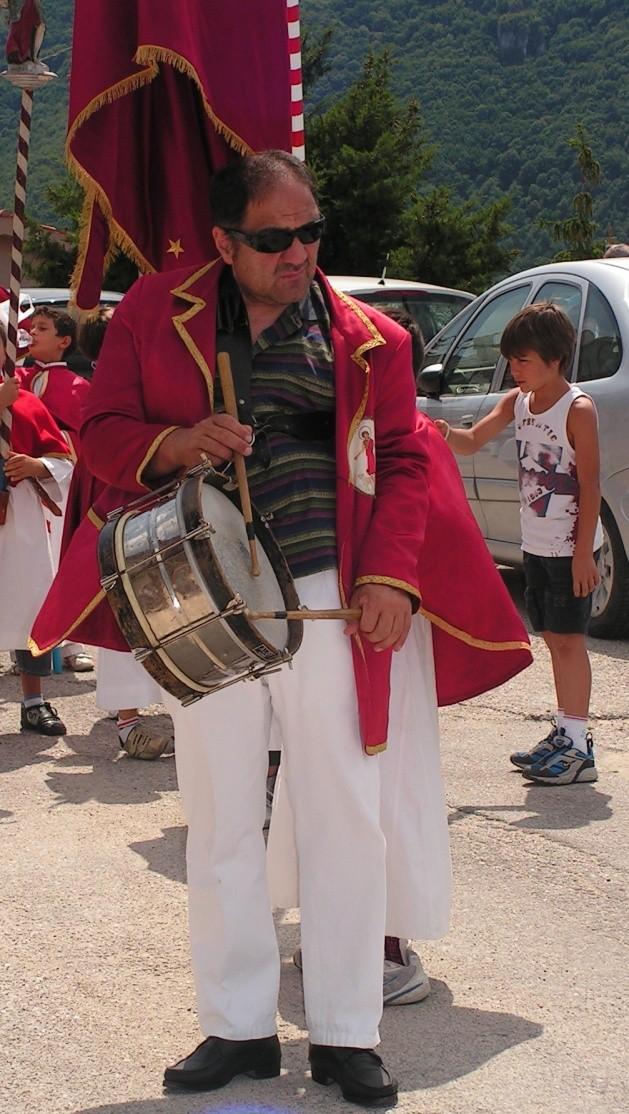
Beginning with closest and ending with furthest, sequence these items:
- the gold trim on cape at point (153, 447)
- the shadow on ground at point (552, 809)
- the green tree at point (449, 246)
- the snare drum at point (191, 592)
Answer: the snare drum at point (191, 592) < the gold trim on cape at point (153, 447) < the shadow on ground at point (552, 809) < the green tree at point (449, 246)

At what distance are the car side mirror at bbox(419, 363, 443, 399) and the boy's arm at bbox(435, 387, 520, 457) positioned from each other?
2.38 metres

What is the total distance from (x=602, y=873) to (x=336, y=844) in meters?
1.69

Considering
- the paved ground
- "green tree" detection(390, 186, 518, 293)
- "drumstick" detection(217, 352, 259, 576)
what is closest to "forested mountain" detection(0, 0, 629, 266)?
"green tree" detection(390, 186, 518, 293)

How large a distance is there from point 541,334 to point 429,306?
7370mm

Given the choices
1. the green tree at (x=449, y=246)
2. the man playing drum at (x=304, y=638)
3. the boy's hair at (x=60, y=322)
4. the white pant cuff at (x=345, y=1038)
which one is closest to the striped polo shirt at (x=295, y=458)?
the man playing drum at (x=304, y=638)

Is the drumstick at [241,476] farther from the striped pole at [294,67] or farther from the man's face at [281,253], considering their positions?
the striped pole at [294,67]

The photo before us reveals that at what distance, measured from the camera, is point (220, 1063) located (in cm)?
354

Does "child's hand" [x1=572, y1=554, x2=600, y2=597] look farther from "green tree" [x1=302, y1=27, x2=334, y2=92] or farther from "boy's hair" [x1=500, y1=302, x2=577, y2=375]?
"green tree" [x1=302, y1=27, x2=334, y2=92]

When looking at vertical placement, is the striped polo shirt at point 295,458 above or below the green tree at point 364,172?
below

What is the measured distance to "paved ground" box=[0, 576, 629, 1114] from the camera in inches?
141

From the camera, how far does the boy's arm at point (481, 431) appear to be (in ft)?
19.3

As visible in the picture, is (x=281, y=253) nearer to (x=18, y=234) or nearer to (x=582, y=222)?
(x=18, y=234)

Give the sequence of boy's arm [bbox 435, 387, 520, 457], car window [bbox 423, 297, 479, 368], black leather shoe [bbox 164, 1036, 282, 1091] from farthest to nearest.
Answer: car window [bbox 423, 297, 479, 368], boy's arm [bbox 435, 387, 520, 457], black leather shoe [bbox 164, 1036, 282, 1091]

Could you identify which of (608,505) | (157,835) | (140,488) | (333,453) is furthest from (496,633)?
(608,505)
